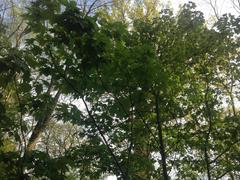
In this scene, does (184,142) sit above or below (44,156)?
above

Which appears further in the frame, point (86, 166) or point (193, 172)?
point (193, 172)

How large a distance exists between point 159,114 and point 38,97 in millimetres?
2438

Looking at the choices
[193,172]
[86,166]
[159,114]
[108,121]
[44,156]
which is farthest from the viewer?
[193,172]

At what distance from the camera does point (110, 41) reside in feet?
15.9

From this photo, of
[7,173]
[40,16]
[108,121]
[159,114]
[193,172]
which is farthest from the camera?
[193,172]

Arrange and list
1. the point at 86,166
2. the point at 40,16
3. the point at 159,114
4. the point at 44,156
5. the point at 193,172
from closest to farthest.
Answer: the point at 40,16 → the point at 44,156 → the point at 159,114 → the point at 86,166 → the point at 193,172

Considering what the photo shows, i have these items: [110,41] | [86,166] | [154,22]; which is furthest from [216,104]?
[110,41]

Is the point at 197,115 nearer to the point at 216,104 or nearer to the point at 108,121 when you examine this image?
the point at 216,104

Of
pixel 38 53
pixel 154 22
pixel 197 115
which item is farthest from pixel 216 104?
pixel 38 53

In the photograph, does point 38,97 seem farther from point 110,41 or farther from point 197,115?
point 197,115

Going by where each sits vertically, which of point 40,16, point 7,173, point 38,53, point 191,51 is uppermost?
point 191,51

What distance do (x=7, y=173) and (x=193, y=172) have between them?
14.9 ft

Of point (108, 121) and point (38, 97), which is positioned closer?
point (38, 97)

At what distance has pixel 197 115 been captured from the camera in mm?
7664
